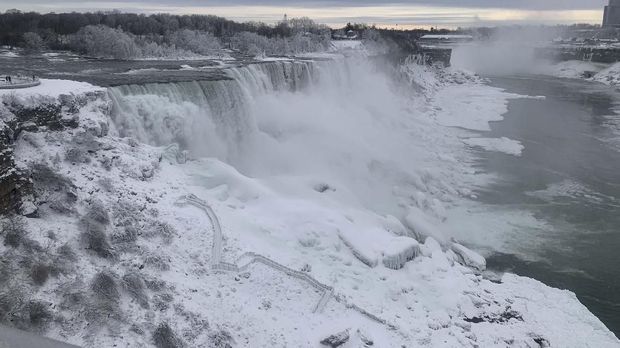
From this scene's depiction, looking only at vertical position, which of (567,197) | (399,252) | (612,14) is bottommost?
(567,197)

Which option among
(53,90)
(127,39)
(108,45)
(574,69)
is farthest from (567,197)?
(574,69)

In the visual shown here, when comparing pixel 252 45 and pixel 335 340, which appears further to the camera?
pixel 252 45

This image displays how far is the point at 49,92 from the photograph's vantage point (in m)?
14.8

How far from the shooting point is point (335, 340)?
10.9 m

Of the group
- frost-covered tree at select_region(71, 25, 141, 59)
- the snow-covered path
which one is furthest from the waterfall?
frost-covered tree at select_region(71, 25, 141, 59)

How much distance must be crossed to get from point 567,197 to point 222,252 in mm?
16115

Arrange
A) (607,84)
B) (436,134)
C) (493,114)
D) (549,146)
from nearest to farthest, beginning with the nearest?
(549,146), (436,134), (493,114), (607,84)

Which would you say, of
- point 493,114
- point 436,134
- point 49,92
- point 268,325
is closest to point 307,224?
point 268,325

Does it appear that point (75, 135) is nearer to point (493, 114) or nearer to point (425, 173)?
point (425, 173)

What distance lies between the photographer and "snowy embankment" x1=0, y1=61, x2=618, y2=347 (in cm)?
1021

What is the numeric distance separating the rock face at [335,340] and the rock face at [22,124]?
6.72 meters

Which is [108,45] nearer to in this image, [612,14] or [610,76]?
[610,76]

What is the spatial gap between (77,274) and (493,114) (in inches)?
1583

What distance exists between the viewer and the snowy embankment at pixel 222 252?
10211mm
